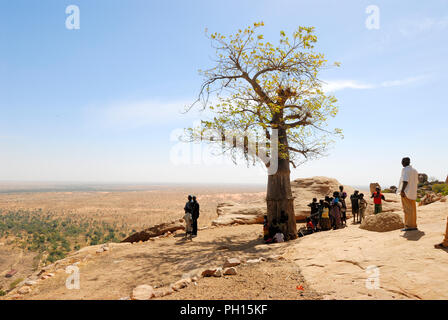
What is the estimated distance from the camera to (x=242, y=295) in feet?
14.6

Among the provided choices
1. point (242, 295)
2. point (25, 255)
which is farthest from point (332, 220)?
point (25, 255)

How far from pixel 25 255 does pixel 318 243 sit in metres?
30.3

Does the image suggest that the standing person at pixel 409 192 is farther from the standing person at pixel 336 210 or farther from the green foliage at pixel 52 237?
the green foliage at pixel 52 237

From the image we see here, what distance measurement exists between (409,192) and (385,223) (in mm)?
1566

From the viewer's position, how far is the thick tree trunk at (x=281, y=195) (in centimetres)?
1118

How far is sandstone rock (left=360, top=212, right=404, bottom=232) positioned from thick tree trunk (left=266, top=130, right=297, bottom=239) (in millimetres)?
3273

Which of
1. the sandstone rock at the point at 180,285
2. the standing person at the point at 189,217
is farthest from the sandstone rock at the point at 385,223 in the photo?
the standing person at the point at 189,217

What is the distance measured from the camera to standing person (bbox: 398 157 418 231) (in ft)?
22.1

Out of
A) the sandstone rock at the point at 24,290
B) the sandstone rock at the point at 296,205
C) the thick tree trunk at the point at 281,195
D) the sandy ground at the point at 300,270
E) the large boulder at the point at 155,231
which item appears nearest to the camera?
the sandy ground at the point at 300,270

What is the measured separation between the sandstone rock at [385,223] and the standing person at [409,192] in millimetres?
874

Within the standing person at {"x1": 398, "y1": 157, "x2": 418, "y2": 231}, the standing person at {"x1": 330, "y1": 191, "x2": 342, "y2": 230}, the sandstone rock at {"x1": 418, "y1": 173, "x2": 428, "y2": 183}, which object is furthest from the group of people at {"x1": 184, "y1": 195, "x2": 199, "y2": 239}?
the sandstone rock at {"x1": 418, "y1": 173, "x2": 428, "y2": 183}
